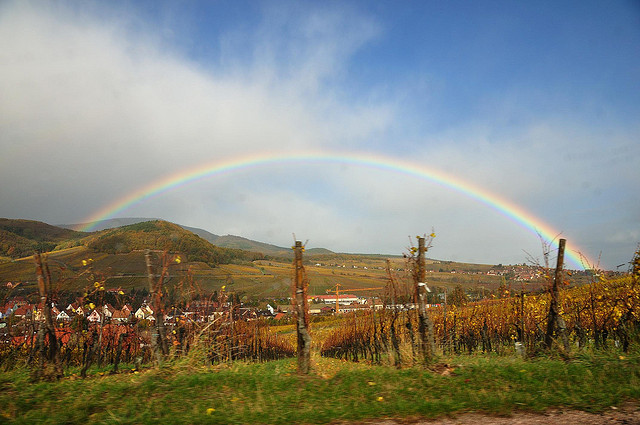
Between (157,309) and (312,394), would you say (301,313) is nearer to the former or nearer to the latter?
(312,394)

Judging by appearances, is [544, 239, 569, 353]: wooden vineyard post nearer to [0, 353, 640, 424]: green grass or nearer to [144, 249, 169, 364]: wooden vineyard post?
[0, 353, 640, 424]: green grass

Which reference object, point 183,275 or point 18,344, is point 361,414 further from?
point 18,344

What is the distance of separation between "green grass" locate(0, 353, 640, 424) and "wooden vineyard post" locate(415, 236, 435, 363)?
0.67 meters

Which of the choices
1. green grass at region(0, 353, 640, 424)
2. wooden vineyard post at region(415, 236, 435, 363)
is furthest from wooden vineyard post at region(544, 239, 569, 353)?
wooden vineyard post at region(415, 236, 435, 363)

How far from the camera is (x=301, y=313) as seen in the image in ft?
25.8

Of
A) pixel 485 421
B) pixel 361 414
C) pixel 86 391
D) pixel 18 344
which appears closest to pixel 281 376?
pixel 361 414

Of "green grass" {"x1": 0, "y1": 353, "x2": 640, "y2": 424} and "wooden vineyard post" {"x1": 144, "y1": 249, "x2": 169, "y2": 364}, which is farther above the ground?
"wooden vineyard post" {"x1": 144, "y1": 249, "x2": 169, "y2": 364}

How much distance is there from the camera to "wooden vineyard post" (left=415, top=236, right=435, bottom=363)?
7.51 meters

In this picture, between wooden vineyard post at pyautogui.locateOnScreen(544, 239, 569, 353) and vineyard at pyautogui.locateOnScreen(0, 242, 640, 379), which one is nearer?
vineyard at pyautogui.locateOnScreen(0, 242, 640, 379)

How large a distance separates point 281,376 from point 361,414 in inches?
88.6

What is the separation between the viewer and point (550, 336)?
8.84 metres

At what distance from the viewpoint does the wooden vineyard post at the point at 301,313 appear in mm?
7305

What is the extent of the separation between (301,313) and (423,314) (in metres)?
2.58

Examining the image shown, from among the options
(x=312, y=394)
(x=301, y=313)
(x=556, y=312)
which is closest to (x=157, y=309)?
(x=301, y=313)
